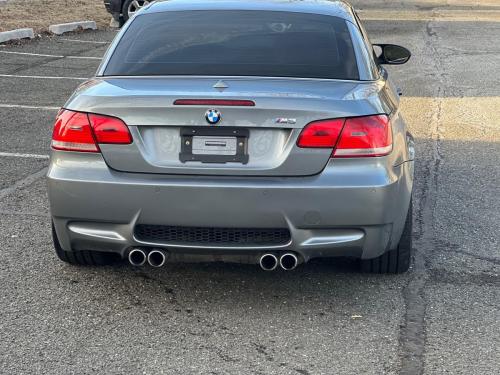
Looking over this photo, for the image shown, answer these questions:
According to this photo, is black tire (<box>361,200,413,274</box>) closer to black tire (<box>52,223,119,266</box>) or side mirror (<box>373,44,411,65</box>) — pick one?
black tire (<box>52,223,119,266</box>)

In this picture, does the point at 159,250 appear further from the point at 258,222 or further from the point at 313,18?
the point at 313,18

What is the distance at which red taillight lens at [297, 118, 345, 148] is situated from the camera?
15.0 feet

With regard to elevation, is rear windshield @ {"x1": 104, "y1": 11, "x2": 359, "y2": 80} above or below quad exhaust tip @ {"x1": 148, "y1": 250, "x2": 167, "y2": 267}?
above

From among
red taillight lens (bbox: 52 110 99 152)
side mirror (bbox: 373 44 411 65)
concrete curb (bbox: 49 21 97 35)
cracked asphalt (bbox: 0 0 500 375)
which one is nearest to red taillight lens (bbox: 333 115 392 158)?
cracked asphalt (bbox: 0 0 500 375)

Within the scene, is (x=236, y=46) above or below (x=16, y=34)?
above

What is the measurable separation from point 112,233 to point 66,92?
791 cm

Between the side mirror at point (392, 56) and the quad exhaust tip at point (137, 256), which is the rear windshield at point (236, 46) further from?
the side mirror at point (392, 56)

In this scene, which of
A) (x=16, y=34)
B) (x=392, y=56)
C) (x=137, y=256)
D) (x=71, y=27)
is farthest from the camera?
(x=71, y=27)

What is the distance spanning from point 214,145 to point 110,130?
1.72 ft

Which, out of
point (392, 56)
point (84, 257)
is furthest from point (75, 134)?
point (392, 56)

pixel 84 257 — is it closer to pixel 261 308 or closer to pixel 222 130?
pixel 261 308

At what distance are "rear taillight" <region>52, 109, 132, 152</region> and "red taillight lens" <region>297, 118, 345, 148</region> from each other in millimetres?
855

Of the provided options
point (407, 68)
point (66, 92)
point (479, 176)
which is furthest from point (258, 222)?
point (407, 68)

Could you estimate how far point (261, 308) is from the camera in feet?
16.3
